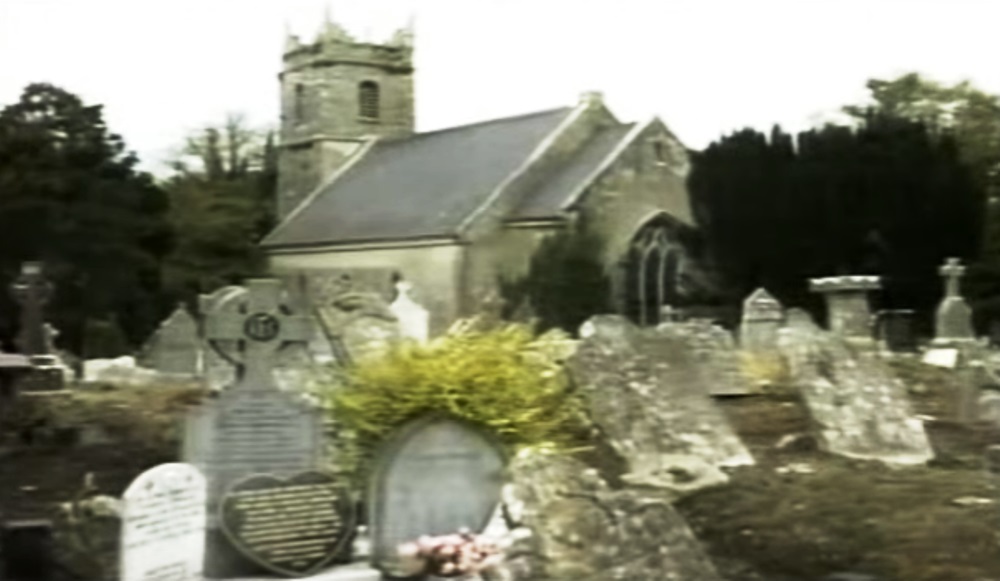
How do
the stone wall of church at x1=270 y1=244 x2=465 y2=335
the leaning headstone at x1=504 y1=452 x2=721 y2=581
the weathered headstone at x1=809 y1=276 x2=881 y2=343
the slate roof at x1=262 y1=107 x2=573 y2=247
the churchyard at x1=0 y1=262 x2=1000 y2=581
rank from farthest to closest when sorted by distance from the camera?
1. the slate roof at x1=262 y1=107 x2=573 y2=247
2. the stone wall of church at x1=270 y1=244 x2=465 y2=335
3. the weathered headstone at x1=809 y1=276 x2=881 y2=343
4. the churchyard at x1=0 y1=262 x2=1000 y2=581
5. the leaning headstone at x1=504 y1=452 x2=721 y2=581

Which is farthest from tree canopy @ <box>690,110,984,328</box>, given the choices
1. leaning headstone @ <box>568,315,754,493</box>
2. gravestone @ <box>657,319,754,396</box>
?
leaning headstone @ <box>568,315,754,493</box>

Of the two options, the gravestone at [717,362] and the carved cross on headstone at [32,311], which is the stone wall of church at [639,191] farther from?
the gravestone at [717,362]

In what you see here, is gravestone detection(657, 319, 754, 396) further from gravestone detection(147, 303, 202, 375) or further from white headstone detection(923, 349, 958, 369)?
gravestone detection(147, 303, 202, 375)

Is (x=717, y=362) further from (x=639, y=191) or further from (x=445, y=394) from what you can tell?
(x=639, y=191)

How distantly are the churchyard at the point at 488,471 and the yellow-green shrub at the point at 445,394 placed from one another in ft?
0.06

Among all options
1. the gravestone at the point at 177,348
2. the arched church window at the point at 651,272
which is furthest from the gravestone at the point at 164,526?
the arched church window at the point at 651,272

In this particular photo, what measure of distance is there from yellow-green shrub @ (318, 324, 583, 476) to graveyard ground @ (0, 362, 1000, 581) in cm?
123

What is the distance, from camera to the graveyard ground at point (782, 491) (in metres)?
8.32

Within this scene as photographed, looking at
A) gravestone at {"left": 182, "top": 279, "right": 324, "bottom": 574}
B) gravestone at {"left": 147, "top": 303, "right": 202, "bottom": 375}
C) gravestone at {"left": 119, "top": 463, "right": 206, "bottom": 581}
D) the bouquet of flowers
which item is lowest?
the bouquet of flowers

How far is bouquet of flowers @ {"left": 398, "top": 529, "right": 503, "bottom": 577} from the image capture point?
26.9 ft

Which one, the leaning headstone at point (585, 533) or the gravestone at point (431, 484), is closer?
the leaning headstone at point (585, 533)

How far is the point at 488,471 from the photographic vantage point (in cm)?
894

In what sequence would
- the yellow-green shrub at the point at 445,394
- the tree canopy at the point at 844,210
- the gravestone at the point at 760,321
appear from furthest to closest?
the tree canopy at the point at 844,210 < the gravestone at the point at 760,321 < the yellow-green shrub at the point at 445,394

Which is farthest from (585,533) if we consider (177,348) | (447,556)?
(177,348)
